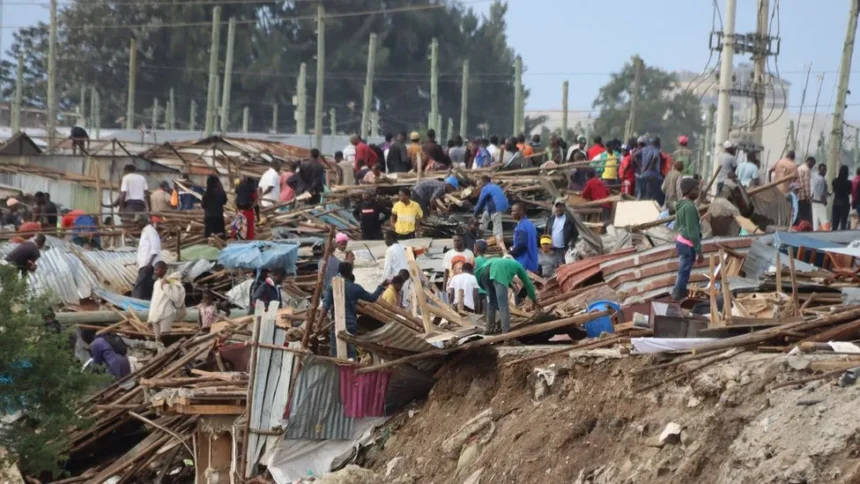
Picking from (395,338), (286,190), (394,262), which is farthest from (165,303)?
(286,190)

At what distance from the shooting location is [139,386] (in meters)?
17.9

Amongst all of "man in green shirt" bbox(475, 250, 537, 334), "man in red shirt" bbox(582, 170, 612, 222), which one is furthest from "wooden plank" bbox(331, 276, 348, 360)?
"man in red shirt" bbox(582, 170, 612, 222)

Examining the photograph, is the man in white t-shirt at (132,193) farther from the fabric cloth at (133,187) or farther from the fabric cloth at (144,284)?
the fabric cloth at (144,284)

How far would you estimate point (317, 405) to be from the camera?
15.6 metres

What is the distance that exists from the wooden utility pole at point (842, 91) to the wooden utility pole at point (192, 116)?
147 ft

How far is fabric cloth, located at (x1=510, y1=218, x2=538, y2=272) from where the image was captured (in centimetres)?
1994

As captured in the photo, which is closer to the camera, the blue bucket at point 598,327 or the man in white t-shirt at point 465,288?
the blue bucket at point 598,327

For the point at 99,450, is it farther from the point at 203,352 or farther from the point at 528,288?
the point at 528,288

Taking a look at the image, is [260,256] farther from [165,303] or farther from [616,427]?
[616,427]

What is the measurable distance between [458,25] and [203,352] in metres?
→ 66.6

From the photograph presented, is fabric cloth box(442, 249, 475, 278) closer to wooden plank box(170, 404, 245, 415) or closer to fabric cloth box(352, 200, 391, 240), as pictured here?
wooden plank box(170, 404, 245, 415)

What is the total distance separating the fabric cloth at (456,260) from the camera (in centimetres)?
1983

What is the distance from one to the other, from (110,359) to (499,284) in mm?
6179

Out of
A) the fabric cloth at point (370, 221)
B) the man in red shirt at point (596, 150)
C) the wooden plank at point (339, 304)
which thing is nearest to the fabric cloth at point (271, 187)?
the fabric cloth at point (370, 221)
